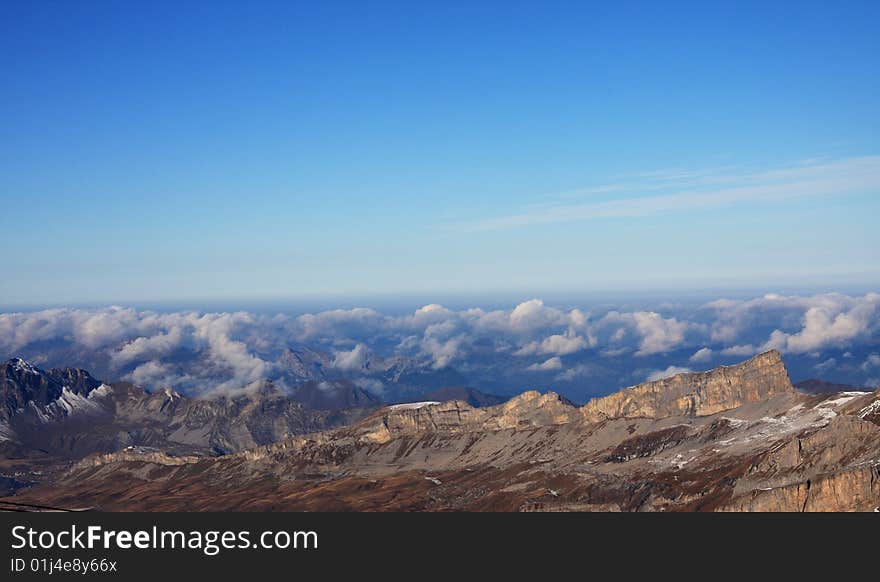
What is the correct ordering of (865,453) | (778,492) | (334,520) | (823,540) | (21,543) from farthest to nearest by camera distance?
1. (865,453)
2. (778,492)
3. (823,540)
4. (334,520)
5. (21,543)

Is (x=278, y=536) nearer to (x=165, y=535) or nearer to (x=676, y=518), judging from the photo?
(x=165, y=535)

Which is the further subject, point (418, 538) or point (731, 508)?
point (731, 508)

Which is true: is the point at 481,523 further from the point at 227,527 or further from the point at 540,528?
the point at 227,527

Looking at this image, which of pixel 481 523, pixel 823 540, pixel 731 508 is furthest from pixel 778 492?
pixel 481 523

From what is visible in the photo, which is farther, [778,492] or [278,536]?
[778,492]

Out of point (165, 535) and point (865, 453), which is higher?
point (165, 535)

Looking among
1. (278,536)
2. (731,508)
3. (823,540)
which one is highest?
(278,536)

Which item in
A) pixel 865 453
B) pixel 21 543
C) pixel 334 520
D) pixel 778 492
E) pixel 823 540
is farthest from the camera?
pixel 865 453

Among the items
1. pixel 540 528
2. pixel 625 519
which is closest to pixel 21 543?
pixel 540 528

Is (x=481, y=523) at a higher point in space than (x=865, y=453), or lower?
higher
